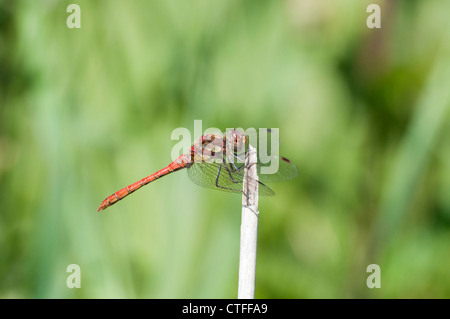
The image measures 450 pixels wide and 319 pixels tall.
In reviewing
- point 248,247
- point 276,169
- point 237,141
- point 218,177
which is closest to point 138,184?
point 218,177

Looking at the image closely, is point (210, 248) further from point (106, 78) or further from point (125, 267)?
point (106, 78)

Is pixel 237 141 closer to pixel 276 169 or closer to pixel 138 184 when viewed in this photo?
pixel 276 169

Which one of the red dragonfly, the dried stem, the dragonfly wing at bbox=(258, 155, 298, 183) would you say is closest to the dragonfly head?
the red dragonfly

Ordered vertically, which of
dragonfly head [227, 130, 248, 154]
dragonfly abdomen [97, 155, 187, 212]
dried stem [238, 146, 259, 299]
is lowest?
dried stem [238, 146, 259, 299]

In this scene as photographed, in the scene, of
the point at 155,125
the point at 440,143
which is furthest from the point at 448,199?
the point at 155,125

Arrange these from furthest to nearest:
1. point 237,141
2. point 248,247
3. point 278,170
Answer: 1. point 237,141
2. point 278,170
3. point 248,247

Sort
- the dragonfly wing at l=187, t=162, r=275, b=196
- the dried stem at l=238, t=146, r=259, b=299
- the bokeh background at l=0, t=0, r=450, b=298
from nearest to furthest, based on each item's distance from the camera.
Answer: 1. the dried stem at l=238, t=146, r=259, b=299
2. the dragonfly wing at l=187, t=162, r=275, b=196
3. the bokeh background at l=0, t=0, r=450, b=298

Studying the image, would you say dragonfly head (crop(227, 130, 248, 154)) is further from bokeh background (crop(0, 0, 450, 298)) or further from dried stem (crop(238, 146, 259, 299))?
dried stem (crop(238, 146, 259, 299))
